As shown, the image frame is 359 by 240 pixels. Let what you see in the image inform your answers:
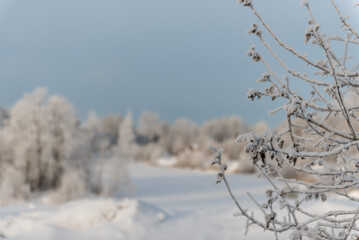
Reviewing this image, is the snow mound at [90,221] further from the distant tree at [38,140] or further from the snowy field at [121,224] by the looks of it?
the distant tree at [38,140]

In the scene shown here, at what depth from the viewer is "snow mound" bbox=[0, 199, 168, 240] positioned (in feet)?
20.7

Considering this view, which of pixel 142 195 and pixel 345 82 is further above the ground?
pixel 345 82

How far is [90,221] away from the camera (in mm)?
6734

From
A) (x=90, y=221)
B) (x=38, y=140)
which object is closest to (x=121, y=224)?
(x=90, y=221)

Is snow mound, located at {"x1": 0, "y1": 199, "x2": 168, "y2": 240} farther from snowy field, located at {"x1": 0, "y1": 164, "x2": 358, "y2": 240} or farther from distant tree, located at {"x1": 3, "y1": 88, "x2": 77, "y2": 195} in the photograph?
distant tree, located at {"x1": 3, "y1": 88, "x2": 77, "y2": 195}

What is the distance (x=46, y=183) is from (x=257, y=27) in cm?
1891

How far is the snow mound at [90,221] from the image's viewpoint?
20.7 feet

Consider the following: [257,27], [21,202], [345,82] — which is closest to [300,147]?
[345,82]

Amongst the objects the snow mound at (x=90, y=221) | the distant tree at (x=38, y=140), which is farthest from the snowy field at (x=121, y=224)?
the distant tree at (x=38, y=140)

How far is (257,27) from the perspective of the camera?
1.58m

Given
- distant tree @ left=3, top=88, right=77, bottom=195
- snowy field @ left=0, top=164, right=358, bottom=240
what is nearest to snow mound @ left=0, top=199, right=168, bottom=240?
snowy field @ left=0, top=164, right=358, bottom=240

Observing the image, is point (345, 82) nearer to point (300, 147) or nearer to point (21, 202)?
point (300, 147)

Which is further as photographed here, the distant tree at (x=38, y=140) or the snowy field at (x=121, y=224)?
the distant tree at (x=38, y=140)

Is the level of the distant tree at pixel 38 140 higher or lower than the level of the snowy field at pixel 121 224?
higher
